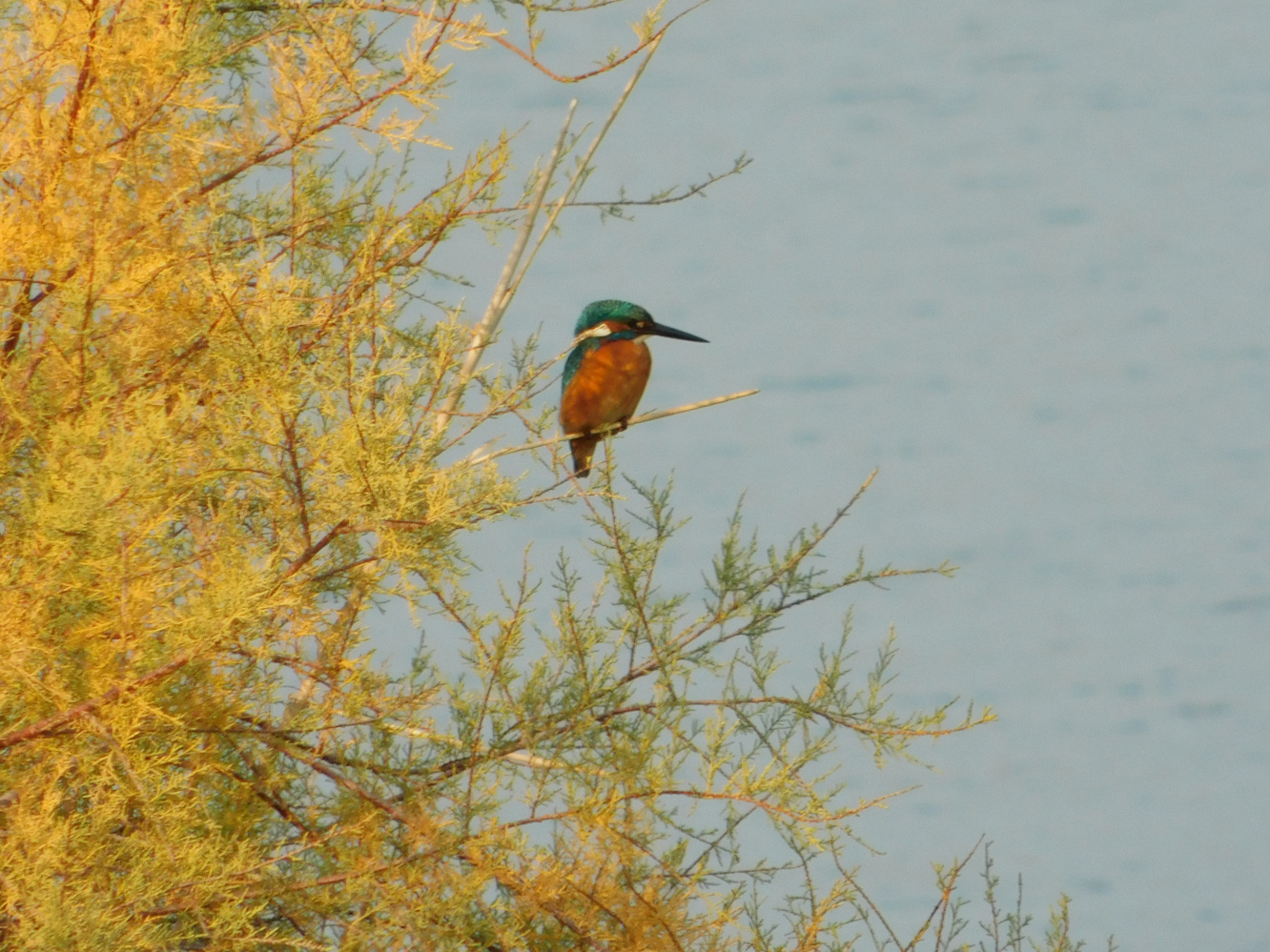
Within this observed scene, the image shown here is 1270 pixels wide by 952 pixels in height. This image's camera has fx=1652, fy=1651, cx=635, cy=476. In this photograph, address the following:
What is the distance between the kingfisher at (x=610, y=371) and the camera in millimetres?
3297

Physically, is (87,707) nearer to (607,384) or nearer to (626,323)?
(607,384)

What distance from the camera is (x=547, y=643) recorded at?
6.34 feet

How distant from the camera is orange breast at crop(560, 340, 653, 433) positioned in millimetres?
3293

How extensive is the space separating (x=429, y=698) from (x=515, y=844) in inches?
9.1

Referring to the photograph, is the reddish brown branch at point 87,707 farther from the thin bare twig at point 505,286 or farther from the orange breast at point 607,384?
the orange breast at point 607,384

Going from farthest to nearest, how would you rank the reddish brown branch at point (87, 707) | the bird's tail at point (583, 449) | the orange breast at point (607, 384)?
the bird's tail at point (583, 449) < the orange breast at point (607, 384) < the reddish brown branch at point (87, 707)

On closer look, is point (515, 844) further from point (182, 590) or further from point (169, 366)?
point (169, 366)

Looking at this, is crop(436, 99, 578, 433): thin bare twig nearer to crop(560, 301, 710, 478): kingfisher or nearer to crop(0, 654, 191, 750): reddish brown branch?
crop(0, 654, 191, 750): reddish brown branch

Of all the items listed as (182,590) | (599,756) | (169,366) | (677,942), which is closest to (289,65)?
(169,366)

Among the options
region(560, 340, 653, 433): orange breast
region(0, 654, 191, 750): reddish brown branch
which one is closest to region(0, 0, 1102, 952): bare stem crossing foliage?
region(0, 654, 191, 750): reddish brown branch

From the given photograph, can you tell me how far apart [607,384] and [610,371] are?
0.09ft

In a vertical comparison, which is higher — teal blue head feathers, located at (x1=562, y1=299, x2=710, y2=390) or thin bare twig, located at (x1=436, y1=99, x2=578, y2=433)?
teal blue head feathers, located at (x1=562, y1=299, x2=710, y2=390)

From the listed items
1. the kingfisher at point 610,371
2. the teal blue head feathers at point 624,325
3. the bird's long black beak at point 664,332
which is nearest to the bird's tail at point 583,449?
the kingfisher at point 610,371

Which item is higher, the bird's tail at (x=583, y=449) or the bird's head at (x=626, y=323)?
the bird's head at (x=626, y=323)
